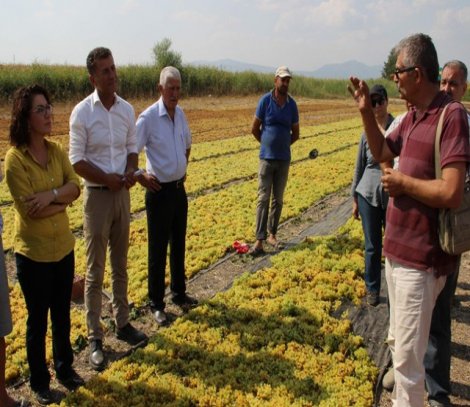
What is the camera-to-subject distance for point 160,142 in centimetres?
500

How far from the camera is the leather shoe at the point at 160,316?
5037 mm

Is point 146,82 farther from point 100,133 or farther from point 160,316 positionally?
point 100,133

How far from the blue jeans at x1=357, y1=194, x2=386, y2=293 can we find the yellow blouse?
3.22 meters

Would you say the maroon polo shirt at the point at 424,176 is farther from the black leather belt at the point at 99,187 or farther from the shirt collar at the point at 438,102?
the black leather belt at the point at 99,187

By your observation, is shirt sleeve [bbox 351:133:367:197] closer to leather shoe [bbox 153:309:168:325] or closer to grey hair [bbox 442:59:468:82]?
grey hair [bbox 442:59:468:82]

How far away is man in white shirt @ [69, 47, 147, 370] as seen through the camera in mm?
4172

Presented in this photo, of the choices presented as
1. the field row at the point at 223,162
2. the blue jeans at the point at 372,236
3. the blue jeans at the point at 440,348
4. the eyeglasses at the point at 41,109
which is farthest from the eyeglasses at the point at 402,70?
the field row at the point at 223,162

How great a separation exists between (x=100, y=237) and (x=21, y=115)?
134 cm

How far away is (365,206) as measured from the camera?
5109mm

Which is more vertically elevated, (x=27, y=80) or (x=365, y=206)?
(x=27, y=80)

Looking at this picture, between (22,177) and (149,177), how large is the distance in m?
1.42

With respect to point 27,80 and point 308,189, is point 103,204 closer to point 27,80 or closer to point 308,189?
point 308,189

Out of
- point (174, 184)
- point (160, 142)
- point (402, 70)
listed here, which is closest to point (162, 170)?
point (174, 184)

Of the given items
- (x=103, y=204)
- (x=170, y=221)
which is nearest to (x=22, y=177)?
(x=103, y=204)
